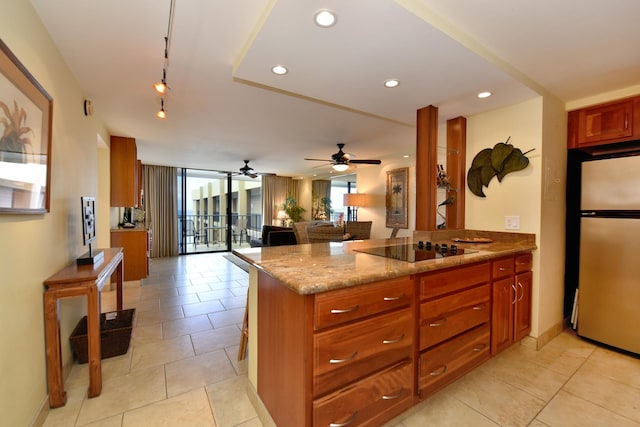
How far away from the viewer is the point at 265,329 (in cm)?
156

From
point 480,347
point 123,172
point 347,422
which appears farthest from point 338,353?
point 123,172

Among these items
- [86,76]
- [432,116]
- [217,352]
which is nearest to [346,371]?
[217,352]

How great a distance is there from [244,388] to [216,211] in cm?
691

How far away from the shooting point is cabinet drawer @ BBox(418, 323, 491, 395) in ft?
5.30

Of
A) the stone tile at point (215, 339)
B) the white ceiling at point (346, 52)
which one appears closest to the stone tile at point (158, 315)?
the stone tile at point (215, 339)

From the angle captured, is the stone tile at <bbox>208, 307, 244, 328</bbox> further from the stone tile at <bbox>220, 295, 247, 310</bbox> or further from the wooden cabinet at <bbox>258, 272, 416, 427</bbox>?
the wooden cabinet at <bbox>258, 272, 416, 427</bbox>

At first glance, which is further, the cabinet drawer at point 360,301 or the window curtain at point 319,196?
the window curtain at point 319,196

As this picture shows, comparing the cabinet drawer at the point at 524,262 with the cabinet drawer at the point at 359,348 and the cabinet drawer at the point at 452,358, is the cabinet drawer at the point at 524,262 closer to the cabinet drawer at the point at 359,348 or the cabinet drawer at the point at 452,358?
the cabinet drawer at the point at 452,358

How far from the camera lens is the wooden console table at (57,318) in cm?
167

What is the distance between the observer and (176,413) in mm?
1676

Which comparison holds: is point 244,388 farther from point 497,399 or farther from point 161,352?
point 497,399

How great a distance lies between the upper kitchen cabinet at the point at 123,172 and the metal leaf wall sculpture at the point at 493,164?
4609 mm

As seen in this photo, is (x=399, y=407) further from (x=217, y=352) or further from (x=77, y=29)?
(x=77, y=29)

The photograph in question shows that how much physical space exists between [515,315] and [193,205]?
762 centimetres
